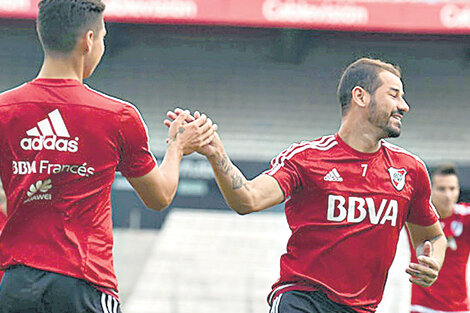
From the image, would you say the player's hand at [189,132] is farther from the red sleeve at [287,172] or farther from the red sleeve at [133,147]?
the red sleeve at [287,172]

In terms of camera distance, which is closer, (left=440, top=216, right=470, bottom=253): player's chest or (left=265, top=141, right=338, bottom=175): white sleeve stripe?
(left=265, top=141, right=338, bottom=175): white sleeve stripe

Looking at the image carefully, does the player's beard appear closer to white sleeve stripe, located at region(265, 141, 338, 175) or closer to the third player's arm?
white sleeve stripe, located at region(265, 141, 338, 175)

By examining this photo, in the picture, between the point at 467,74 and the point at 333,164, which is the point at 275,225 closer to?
the point at 467,74

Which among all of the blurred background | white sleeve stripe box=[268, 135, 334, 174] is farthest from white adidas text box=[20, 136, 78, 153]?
the blurred background

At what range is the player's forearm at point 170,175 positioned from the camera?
3.27 metres

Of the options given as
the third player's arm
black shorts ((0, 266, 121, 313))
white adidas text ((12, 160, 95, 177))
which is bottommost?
black shorts ((0, 266, 121, 313))

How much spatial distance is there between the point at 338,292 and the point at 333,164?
2.27 ft

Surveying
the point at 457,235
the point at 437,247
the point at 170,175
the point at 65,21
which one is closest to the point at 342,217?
the point at 437,247

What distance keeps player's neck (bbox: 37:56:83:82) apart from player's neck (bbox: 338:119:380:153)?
1.72m

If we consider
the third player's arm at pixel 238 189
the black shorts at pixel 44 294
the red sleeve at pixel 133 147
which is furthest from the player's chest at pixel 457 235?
the black shorts at pixel 44 294

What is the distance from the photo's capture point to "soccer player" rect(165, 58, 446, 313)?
3955 millimetres

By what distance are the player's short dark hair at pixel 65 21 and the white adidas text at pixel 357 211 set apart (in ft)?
5.31

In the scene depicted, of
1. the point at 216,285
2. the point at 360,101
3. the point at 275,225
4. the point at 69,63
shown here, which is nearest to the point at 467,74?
the point at 275,225

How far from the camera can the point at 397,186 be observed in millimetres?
4145
